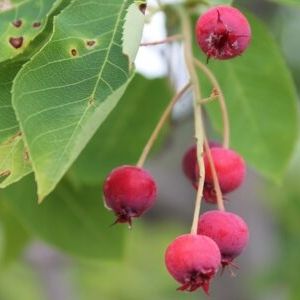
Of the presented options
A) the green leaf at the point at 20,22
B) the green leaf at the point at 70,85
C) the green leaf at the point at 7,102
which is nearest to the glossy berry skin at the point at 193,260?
the green leaf at the point at 70,85

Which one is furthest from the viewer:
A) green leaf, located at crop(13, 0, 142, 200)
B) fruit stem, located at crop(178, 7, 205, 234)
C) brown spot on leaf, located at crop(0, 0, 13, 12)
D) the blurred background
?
the blurred background

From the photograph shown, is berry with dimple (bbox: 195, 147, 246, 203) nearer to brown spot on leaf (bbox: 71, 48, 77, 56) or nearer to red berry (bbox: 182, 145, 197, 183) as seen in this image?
red berry (bbox: 182, 145, 197, 183)

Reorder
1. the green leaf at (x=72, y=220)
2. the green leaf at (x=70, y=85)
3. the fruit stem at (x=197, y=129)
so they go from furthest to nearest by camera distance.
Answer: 1. the green leaf at (x=72, y=220)
2. the fruit stem at (x=197, y=129)
3. the green leaf at (x=70, y=85)

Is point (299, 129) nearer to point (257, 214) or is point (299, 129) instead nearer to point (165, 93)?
point (165, 93)

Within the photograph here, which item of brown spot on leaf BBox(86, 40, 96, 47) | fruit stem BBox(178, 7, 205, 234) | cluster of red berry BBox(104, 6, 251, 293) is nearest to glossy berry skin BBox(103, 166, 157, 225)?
cluster of red berry BBox(104, 6, 251, 293)

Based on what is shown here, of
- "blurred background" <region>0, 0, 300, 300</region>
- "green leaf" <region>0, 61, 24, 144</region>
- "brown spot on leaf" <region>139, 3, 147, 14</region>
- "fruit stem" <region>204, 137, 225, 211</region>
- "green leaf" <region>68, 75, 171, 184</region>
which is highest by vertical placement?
"brown spot on leaf" <region>139, 3, 147, 14</region>

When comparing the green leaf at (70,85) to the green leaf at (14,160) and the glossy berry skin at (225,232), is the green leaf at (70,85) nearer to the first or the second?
the green leaf at (14,160)

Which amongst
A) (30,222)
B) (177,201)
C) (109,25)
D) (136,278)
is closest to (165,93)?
(30,222)

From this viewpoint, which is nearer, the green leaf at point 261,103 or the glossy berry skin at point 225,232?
the glossy berry skin at point 225,232
